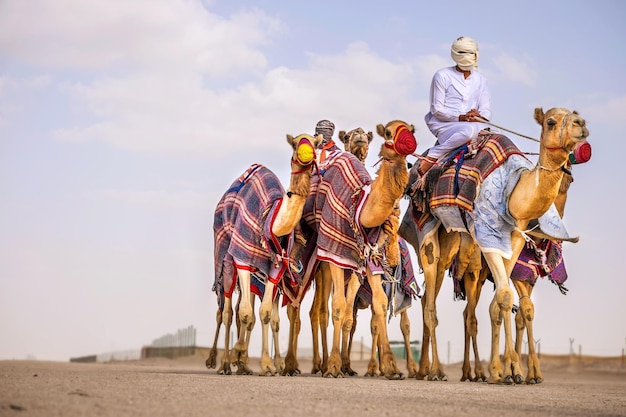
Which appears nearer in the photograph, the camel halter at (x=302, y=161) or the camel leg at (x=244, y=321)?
the camel halter at (x=302, y=161)

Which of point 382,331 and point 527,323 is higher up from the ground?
point 527,323

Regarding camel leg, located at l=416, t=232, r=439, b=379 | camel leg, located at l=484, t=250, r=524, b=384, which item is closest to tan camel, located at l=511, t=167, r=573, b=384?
camel leg, located at l=484, t=250, r=524, b=384

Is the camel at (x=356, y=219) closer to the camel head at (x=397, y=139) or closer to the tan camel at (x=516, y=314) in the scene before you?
the camel head at (x=397, y=139)

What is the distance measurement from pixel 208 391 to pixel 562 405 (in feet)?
11.0

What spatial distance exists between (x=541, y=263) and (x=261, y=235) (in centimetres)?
414

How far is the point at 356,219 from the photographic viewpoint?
14.7 metres

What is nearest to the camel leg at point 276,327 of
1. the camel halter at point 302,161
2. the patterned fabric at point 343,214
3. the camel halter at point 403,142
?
the patterned fabric at point 343,214

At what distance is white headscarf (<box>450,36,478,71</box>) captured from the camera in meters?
15.8

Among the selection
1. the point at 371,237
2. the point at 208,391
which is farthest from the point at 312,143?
the point at 208,391

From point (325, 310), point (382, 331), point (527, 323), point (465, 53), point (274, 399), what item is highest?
point (465, 53)

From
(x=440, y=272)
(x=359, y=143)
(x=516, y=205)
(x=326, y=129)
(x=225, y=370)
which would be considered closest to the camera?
(x=516, y=205)

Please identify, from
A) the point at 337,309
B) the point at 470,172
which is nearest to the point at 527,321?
the point at 470,172

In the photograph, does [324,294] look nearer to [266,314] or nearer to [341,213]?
[266,314]

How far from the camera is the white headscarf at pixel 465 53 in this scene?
1577cm
